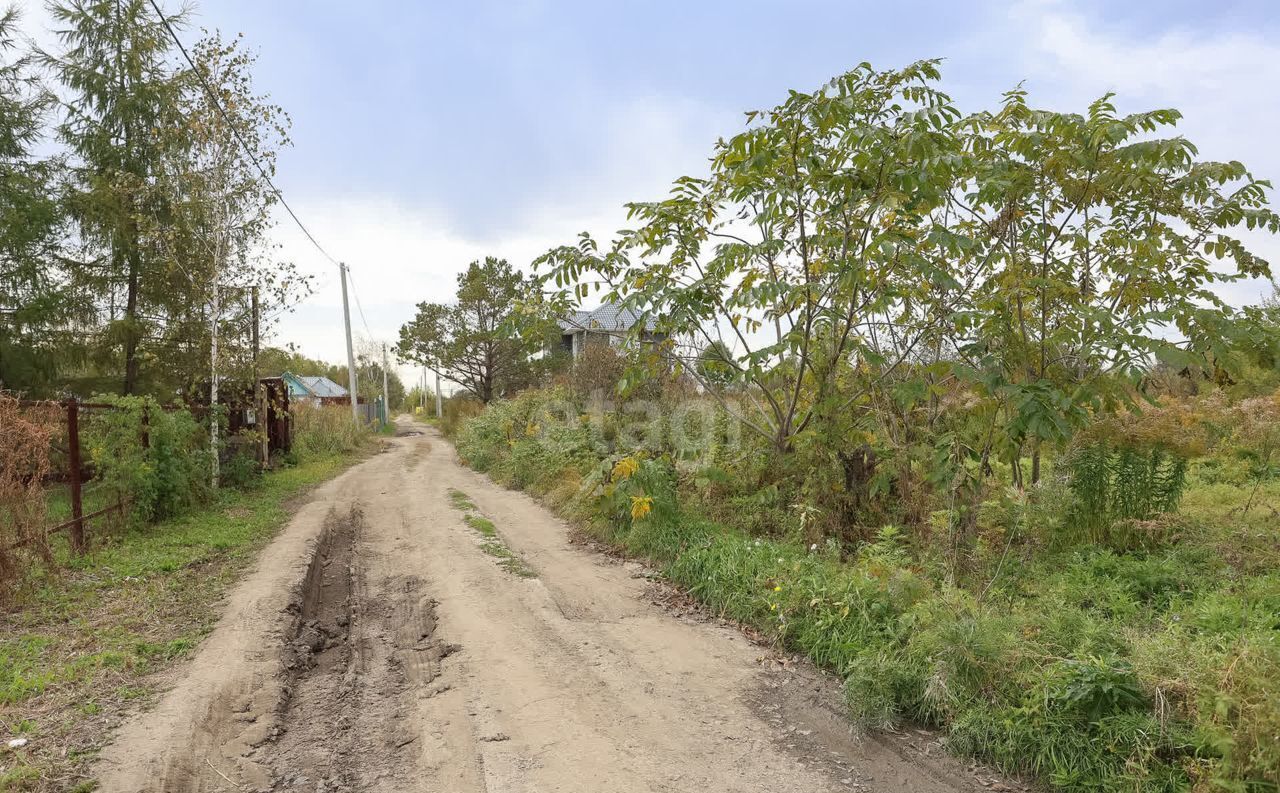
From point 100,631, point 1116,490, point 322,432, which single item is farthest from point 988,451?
point 322,432

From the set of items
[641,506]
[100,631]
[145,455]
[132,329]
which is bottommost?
[100,631]

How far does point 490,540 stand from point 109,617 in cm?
399

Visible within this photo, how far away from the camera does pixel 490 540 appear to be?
29.7 ft

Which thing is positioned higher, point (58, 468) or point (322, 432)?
point (322, 432)

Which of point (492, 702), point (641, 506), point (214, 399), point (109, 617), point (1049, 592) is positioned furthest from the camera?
point (214, 399)

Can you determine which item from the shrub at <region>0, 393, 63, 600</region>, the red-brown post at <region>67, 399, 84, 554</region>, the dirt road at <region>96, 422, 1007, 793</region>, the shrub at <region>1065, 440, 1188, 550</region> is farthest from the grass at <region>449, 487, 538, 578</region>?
the shrub at <region>1065, 440, 1188, 550</region>

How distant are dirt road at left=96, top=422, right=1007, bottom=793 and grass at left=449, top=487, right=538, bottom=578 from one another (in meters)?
0.13

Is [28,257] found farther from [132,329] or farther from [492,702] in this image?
[492,702]

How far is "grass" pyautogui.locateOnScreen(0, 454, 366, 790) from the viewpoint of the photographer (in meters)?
3.86

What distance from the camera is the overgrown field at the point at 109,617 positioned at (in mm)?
3906

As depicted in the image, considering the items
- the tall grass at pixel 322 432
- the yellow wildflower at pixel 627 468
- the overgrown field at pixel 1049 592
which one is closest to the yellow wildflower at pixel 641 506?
the overgrown field at pixel 1049 592

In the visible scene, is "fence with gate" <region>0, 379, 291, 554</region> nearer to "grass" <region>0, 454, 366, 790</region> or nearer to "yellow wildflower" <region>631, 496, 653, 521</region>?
"grass" <region>0, 454, 366, 790</region>

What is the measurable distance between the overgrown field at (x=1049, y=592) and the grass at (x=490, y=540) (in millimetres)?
1213

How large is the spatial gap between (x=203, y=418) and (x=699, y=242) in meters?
9.74
